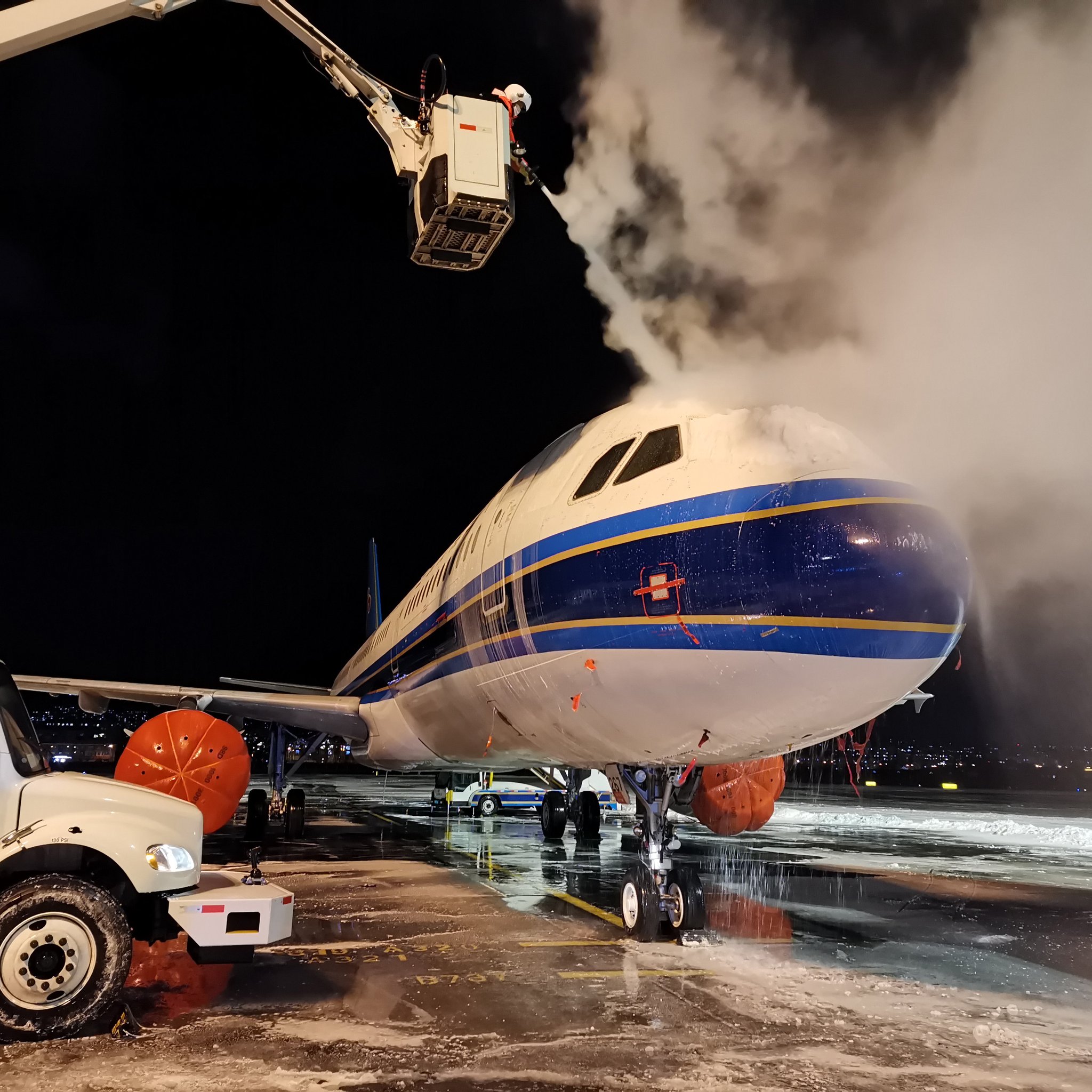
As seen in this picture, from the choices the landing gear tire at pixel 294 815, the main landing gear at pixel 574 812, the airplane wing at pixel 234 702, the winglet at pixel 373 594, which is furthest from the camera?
the winglet at pixel 373 594

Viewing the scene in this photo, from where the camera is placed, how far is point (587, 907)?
9.94 m

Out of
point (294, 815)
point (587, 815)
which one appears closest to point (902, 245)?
point (587, 815)

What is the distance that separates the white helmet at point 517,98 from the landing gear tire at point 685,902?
7765 millimetres

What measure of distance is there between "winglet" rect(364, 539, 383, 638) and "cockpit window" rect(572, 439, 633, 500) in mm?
21716

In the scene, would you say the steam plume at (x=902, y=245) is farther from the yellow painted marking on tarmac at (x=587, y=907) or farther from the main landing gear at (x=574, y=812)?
the main landing gear at (x=574, y=812)

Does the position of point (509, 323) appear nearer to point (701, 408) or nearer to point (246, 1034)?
point (701, 408)

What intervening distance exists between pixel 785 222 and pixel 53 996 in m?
6.97

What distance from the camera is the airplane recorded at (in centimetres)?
565

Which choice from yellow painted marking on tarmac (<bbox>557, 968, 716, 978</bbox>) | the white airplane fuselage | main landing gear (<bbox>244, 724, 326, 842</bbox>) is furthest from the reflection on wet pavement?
the white airplane fuselage

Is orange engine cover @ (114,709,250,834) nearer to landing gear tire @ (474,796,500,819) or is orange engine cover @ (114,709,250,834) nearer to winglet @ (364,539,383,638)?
landing gear tire @ (474,796,500,819)

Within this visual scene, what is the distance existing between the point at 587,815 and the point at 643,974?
11500 mm

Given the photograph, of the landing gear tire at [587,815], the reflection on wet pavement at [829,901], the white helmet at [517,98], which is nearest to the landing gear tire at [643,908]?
the reflection on wet pavement at [829,901]

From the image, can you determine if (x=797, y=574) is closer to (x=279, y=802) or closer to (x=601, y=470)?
(x=601, y=470)

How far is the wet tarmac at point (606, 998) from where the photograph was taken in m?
4.59
